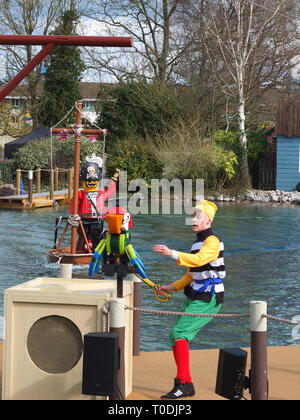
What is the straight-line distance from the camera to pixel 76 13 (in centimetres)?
4484

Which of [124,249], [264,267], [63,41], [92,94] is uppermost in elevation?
[92,94]

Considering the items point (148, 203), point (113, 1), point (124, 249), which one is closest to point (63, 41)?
point (124, 249)

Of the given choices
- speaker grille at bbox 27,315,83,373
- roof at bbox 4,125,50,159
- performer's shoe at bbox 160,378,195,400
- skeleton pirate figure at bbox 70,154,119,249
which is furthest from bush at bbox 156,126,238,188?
speaker grille at bbox 27,315,83,373

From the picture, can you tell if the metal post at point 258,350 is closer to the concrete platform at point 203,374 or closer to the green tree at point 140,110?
the concrete platform at point 203,374

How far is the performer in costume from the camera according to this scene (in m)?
6.47

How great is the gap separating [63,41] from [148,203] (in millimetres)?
24915

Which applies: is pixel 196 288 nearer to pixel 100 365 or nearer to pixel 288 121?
pixel 100 365

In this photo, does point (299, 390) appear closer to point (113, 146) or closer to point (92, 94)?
point (113, 146)

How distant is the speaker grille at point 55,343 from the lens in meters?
6.17

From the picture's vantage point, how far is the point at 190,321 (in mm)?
6539

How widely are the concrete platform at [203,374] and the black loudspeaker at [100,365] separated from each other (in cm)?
74

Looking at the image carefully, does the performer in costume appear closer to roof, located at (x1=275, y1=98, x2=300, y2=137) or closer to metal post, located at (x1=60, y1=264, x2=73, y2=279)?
metal post, located at (x1=60, y1=264, x2=73, y2=279)

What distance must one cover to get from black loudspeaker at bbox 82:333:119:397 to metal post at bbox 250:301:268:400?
1.05 m

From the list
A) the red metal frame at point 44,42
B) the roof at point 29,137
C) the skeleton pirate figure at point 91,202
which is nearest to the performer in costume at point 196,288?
the red metal frame at point 44,42
